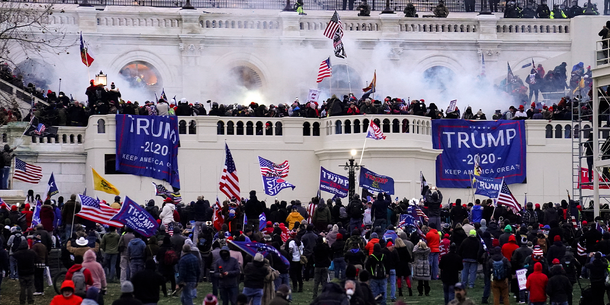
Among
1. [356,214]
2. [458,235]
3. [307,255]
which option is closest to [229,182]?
[356,214]

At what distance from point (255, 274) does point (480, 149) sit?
22.4 metres

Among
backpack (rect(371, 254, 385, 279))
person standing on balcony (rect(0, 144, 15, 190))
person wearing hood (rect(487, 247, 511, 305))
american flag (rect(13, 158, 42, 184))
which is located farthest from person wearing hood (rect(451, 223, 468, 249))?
american flag (rect(13, 158, 42, 184))

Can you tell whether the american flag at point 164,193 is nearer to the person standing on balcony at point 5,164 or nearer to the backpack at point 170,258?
the person standing on balcony at point 5,164

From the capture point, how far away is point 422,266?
88.3ft

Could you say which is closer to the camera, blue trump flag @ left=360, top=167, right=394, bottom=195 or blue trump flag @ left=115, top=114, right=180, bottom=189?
blue trump flag @ left=360, top=167, right=394, bottom=195

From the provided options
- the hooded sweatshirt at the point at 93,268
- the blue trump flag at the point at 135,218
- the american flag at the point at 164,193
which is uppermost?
the american flag at the point at 164,193

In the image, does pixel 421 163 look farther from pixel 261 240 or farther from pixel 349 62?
pixel 261 240

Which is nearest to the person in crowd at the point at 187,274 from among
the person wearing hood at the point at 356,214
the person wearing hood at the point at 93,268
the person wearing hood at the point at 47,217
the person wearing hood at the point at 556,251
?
the person wearing hood at the point at 93,268

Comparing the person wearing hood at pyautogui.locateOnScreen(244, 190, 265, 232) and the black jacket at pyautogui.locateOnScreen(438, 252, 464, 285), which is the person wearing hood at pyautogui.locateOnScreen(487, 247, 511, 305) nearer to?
the black jacket at pyautogui.locateOnScreen(438, 252, 464, 285)

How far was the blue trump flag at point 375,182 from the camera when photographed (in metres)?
37.6

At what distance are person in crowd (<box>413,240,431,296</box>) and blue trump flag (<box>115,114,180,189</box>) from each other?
15.4 meters

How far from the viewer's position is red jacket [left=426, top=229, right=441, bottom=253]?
94.5 ft

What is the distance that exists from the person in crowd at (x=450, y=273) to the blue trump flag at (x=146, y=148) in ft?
56.2

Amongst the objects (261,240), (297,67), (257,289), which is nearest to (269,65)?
(297,67)
